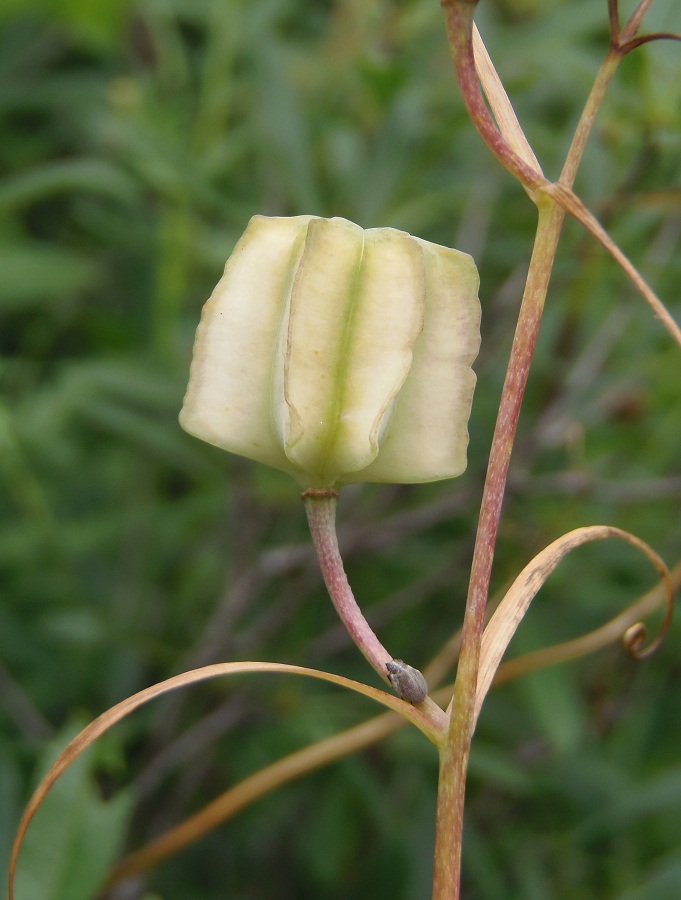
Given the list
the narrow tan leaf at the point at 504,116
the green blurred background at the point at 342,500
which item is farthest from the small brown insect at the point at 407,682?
the green blurred background at the point at 342,500

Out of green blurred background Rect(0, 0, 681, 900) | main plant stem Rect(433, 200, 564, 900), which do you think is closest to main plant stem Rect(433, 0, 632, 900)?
main plant stem Rect(433, 200, 564, 900)

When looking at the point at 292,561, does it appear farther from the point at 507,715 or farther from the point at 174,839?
the point at 507,715

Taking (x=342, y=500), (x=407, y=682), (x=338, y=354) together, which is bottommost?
(x=407, y=682)

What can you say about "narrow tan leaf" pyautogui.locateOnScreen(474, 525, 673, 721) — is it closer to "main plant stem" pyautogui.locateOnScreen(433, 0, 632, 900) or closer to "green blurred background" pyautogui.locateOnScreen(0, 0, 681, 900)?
"main plant stem" pyautogui.locateOnScreen(433, 0, 632, 900)

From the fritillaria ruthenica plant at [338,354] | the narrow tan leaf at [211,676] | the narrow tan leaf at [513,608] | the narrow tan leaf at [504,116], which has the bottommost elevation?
the narrow tan leaf at [211,676]

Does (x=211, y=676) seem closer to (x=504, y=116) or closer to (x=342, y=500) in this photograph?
(x=504, y=116)

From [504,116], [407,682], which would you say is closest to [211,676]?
[407,682]

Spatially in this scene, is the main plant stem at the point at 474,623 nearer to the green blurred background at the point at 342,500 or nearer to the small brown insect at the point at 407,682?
the small brown insect at the point at 407,682
